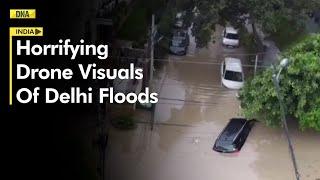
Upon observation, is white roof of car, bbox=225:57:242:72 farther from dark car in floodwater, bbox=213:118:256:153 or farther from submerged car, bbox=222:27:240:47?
dark car in floodwater, bbox=213:118:256:153

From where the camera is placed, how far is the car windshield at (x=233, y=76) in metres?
12.4

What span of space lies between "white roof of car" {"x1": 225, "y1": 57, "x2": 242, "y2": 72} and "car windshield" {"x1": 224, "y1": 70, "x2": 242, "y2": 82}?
0.37 ft

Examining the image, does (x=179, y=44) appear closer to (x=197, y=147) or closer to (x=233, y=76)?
(x=233, y=76)

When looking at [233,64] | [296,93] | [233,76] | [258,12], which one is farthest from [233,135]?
[258,12]

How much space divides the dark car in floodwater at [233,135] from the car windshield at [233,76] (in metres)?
1.85

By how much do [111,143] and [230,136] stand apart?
221cm

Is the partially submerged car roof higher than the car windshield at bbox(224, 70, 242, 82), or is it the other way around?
the car windshield at bbox(224, 70, 242, 82)

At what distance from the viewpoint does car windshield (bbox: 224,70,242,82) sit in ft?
40.6

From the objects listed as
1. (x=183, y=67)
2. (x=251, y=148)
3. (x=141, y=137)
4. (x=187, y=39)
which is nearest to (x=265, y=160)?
(x=251, y=148)

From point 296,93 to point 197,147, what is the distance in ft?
6.50

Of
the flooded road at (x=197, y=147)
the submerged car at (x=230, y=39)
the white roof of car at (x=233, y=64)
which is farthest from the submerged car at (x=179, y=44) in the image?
the flooded road at (x=197, y=147)

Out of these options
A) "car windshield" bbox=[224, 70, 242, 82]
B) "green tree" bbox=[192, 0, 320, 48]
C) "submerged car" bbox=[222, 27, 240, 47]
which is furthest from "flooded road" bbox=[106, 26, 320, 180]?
"submerged car" bbox=[222, 27, 240, 47]

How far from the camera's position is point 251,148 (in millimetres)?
9820

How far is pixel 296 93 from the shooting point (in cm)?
944
